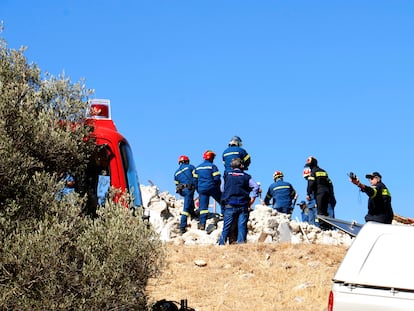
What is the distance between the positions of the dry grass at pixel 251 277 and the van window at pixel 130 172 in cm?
140

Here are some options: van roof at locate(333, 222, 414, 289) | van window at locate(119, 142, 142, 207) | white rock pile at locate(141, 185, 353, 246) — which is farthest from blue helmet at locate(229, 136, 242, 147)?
van roof at locate(333, 222, 414, 289)

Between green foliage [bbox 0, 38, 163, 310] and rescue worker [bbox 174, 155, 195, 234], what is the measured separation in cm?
1002

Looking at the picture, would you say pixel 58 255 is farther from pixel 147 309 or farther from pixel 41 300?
pixel 147 309

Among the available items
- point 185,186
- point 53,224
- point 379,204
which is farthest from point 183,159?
point 53,224

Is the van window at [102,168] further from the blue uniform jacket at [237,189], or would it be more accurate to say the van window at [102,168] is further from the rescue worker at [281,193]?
the rescue worker at [281,193]

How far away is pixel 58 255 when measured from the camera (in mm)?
8273

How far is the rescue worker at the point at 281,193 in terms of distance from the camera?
20.9 meters

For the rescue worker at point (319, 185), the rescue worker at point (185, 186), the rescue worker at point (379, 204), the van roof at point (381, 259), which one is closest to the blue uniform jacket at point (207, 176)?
the rescue worker at point (185, 186)

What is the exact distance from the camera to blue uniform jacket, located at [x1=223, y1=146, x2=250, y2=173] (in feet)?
55.5

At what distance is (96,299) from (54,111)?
236 centimetres

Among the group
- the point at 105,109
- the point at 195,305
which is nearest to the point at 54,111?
the point at 105,109

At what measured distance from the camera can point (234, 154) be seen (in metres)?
17.1

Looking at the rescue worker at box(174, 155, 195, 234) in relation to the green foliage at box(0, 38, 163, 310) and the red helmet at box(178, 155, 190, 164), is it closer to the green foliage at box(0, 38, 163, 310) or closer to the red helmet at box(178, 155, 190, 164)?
the red helmet at box(178, 155, 190, 164)

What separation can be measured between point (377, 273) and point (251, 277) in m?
6.24
